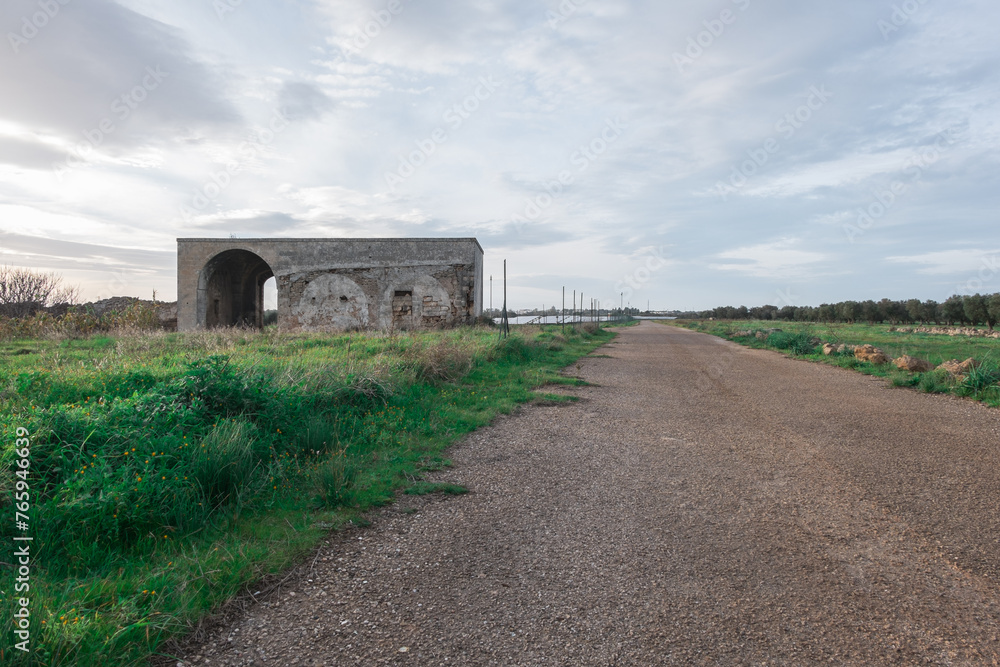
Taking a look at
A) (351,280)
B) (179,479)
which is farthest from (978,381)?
(351,280)

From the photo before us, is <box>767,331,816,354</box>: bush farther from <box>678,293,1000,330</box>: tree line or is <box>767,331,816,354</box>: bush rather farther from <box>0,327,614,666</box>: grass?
<box>678,293,1000,330</box>: tree line

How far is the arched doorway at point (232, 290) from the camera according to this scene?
21609 millimetres

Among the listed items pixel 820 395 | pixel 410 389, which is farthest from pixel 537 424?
pixel 820 395

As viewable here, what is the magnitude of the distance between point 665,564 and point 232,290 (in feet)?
82.8

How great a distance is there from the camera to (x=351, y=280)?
21.4m

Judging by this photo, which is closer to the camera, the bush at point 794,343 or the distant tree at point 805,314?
the bush at point 794,343

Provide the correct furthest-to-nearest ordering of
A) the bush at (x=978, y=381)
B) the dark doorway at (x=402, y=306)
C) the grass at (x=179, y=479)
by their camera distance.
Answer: the dark doorway at (x=402, y=306) → the bush at (x=978, y=381) → the grass at (x=179, y=479)

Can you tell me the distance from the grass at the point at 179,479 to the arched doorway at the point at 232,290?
15.5 metres

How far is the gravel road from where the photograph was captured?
8.20 feet

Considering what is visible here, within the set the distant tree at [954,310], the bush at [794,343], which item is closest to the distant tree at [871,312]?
the distant tree at [954,310]

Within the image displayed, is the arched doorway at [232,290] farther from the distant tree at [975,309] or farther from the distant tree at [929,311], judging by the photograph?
the distant tree at [929,311]

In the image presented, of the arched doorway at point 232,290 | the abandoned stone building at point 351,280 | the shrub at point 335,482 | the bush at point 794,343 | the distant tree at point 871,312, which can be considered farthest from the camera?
the distant tree at point 871,312

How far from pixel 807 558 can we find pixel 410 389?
591cm

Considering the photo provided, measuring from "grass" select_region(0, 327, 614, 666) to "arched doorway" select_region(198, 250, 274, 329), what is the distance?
1549 centimetres
